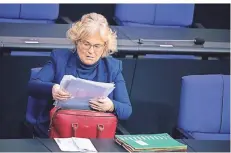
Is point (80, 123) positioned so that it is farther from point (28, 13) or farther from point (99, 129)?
point (28, 13)

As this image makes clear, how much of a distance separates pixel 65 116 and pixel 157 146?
0.52 meters

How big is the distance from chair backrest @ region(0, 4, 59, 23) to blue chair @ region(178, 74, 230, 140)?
6.07ft

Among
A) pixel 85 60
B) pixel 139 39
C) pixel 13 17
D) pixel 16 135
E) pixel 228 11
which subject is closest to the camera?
pixel 85 60

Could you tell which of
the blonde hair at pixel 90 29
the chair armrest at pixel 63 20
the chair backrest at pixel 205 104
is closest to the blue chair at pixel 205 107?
the chair backrest at pixel 205 104

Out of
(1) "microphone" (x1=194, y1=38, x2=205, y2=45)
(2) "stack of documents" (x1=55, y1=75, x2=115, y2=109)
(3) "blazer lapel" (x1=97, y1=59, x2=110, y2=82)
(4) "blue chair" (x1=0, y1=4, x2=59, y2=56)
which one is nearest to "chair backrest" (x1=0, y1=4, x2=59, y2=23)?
(4) "blue chair" (x1=0, y1=4, x2=59, y2=56)

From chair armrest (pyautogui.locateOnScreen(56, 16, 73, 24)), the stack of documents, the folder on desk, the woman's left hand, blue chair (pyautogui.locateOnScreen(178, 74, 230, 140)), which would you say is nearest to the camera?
the folder on desk

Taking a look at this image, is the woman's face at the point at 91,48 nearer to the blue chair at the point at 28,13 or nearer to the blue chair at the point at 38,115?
the blue chair at the point at 38,115

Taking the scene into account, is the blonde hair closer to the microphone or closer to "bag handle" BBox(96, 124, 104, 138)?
"bag handle" BBox(96, 124, 104, 138)

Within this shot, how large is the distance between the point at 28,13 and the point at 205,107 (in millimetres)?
1988

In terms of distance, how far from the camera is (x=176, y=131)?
378cm

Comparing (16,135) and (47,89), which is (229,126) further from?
(16,135)

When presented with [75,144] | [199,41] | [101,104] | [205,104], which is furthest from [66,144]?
[199,41]

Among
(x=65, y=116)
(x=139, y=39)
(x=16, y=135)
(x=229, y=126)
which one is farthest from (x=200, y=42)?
(x=65, y=116)

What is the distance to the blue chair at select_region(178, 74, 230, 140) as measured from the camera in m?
3.70
